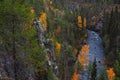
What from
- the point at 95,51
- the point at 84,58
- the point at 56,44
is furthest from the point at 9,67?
the point at 95,51

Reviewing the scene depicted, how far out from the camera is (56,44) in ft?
330

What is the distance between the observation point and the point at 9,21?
2400 centimetres

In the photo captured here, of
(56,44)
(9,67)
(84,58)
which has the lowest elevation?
(84,58)

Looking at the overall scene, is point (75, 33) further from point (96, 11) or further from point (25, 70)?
point (25, 70)

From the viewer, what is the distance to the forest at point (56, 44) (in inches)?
965

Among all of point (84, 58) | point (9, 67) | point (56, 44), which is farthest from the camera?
point (56, 44)

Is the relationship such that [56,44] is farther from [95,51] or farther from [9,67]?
[9,67]

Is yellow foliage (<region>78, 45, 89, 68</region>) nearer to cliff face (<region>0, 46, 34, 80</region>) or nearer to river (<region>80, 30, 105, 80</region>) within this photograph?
river (<region>80, 30, 105, 80</region>)

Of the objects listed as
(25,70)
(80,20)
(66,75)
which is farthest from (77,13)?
(25,70)

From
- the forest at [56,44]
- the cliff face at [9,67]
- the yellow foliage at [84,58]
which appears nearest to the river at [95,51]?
the forest at [56,44]

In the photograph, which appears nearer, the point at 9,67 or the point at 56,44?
the point at 9,67

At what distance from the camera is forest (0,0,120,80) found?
2452cm

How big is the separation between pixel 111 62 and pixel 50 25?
135 ft

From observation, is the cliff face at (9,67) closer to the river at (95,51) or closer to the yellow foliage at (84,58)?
the river at (95,51)
